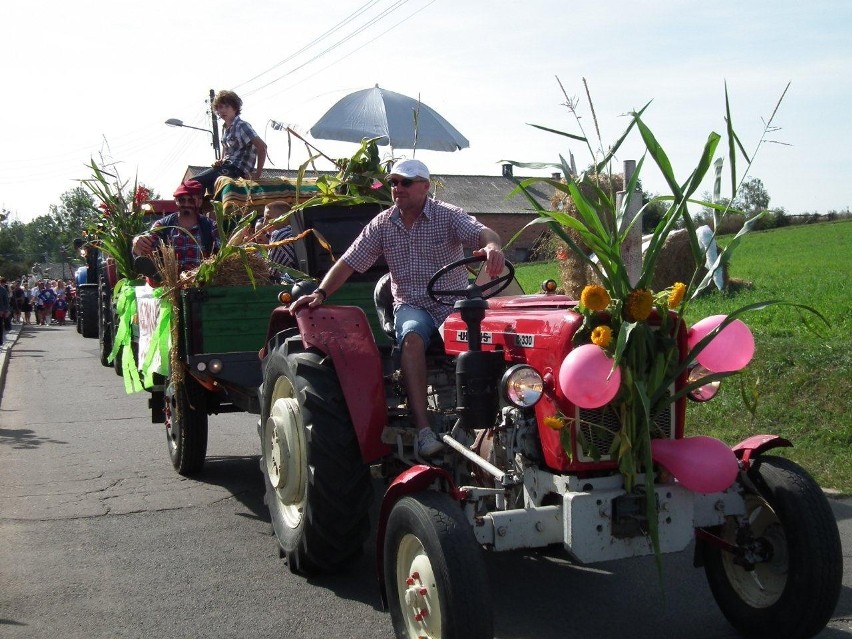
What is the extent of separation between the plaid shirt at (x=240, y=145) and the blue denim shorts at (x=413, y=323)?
4.63 meters

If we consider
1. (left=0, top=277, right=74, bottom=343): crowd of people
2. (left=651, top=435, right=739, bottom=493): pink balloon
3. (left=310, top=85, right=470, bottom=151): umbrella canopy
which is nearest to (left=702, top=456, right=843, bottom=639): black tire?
(left=651, top=435, right=739, bottom=493): pink balloon

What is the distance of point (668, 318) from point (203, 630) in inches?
93.7

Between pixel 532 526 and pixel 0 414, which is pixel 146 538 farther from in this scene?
pixel 0 414

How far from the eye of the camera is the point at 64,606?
459 centimetres

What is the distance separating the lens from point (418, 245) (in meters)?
5.02

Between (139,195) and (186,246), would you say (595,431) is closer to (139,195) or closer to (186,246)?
(186,246)

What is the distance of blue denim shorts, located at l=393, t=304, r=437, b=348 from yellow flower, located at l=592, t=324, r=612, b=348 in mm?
1186

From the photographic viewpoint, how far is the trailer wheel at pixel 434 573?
3.36m

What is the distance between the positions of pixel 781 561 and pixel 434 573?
4.72 feet

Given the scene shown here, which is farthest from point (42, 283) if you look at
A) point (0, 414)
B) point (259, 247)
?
point (259, 247)

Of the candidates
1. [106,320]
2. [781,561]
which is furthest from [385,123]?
[106,320]

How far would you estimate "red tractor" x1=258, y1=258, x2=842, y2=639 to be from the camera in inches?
141

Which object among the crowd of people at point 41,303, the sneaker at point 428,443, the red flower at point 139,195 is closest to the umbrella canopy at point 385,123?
the red flower at point 139,195

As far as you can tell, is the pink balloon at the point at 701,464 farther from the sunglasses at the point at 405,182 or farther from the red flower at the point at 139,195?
the red flower at the point at 139,195
